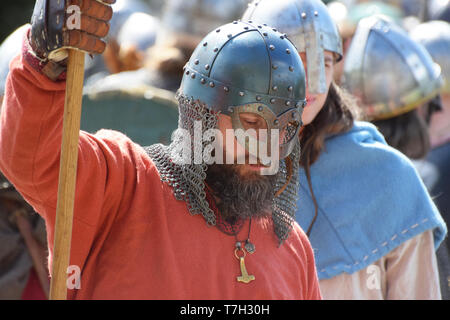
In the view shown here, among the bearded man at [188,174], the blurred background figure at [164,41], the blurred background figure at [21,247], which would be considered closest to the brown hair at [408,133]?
the blurred background figure at [164,41]

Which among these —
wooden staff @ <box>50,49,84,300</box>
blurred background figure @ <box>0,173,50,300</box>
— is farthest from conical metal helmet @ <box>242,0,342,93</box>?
wooden staff @ <box>50,49,84,300</box>

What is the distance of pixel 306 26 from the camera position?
4.07 metres

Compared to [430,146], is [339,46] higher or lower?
higher

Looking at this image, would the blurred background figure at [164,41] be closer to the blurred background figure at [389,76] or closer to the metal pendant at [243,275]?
the blurred background figure at [389,76]

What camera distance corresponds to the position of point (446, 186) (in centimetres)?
500

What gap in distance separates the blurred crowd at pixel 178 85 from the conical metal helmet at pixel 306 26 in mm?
826

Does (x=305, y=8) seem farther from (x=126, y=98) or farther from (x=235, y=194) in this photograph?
(x=235, y=194)

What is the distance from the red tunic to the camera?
242 centimetres

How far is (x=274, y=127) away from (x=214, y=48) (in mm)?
370

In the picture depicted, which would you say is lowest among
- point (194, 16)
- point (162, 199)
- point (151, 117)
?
point (162, 199)

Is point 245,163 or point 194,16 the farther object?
point 194,16

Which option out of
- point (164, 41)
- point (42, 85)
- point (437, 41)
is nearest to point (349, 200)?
point (164, 41)

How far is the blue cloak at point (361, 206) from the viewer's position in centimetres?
402
